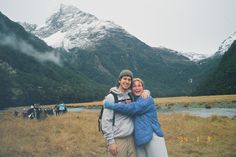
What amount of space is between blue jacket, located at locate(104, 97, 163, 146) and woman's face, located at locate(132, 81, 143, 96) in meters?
0.13

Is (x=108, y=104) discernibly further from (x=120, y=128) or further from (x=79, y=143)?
(x=79, y=143)

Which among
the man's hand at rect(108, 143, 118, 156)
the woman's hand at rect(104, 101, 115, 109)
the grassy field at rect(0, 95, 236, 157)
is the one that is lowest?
the grassy field at rect(0, 95, 236, 157)

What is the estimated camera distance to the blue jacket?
20.8ft

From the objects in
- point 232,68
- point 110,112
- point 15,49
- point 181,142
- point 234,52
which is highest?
point 15,49

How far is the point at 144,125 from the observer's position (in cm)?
643

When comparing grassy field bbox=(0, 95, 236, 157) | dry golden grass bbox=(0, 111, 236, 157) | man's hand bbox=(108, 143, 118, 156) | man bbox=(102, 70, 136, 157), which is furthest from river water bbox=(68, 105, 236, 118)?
man's hand bbox=(108, 143, 118, 156)

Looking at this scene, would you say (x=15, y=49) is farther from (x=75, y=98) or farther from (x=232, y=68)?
(x=232, y=68)

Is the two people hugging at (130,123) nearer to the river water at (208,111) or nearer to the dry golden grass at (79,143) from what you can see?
the dry golden grass at (79,143)

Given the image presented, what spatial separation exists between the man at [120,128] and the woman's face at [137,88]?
0.36 feet

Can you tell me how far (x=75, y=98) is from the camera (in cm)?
12475

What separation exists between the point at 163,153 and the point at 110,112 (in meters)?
1.18

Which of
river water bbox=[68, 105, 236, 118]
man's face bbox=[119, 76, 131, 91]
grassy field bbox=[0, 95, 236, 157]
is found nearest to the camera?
man's face bbox=[119, 76, 131, 91]

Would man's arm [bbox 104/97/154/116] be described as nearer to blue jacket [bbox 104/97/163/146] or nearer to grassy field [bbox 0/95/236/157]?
blue jacket [bbox 104/97/163/146]

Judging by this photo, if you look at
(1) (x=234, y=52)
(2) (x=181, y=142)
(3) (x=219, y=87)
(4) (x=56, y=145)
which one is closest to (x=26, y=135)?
(4) (x=56, y=145)
